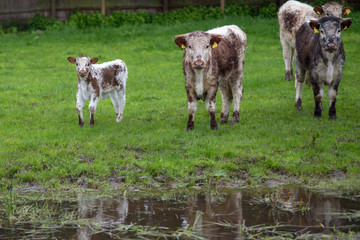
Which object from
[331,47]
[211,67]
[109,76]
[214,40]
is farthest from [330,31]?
[109,76]

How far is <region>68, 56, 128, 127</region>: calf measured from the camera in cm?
1110

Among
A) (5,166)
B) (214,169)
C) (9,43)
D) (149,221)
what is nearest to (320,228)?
(149,221)

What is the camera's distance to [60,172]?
29.0 feet

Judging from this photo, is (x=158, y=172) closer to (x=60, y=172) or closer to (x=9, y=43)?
(x=60, y=172)

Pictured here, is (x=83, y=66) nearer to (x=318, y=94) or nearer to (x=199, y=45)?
(x=199, y=45)

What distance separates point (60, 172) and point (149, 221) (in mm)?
2511

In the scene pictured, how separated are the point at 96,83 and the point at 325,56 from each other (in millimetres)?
4313

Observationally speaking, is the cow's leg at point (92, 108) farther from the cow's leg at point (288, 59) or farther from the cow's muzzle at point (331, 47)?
the cow's leg at point (288, 59)

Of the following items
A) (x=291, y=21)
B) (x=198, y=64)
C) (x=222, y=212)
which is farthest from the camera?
(x=291, y=21)

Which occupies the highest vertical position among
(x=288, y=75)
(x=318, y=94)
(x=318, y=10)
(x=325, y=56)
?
(x=318, y=10)

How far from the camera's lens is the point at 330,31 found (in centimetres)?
1102

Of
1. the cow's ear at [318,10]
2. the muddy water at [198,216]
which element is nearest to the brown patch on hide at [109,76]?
the muddy water at [198,216]

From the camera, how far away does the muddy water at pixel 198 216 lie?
6305mm

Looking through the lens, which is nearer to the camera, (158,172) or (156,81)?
(158,172)
